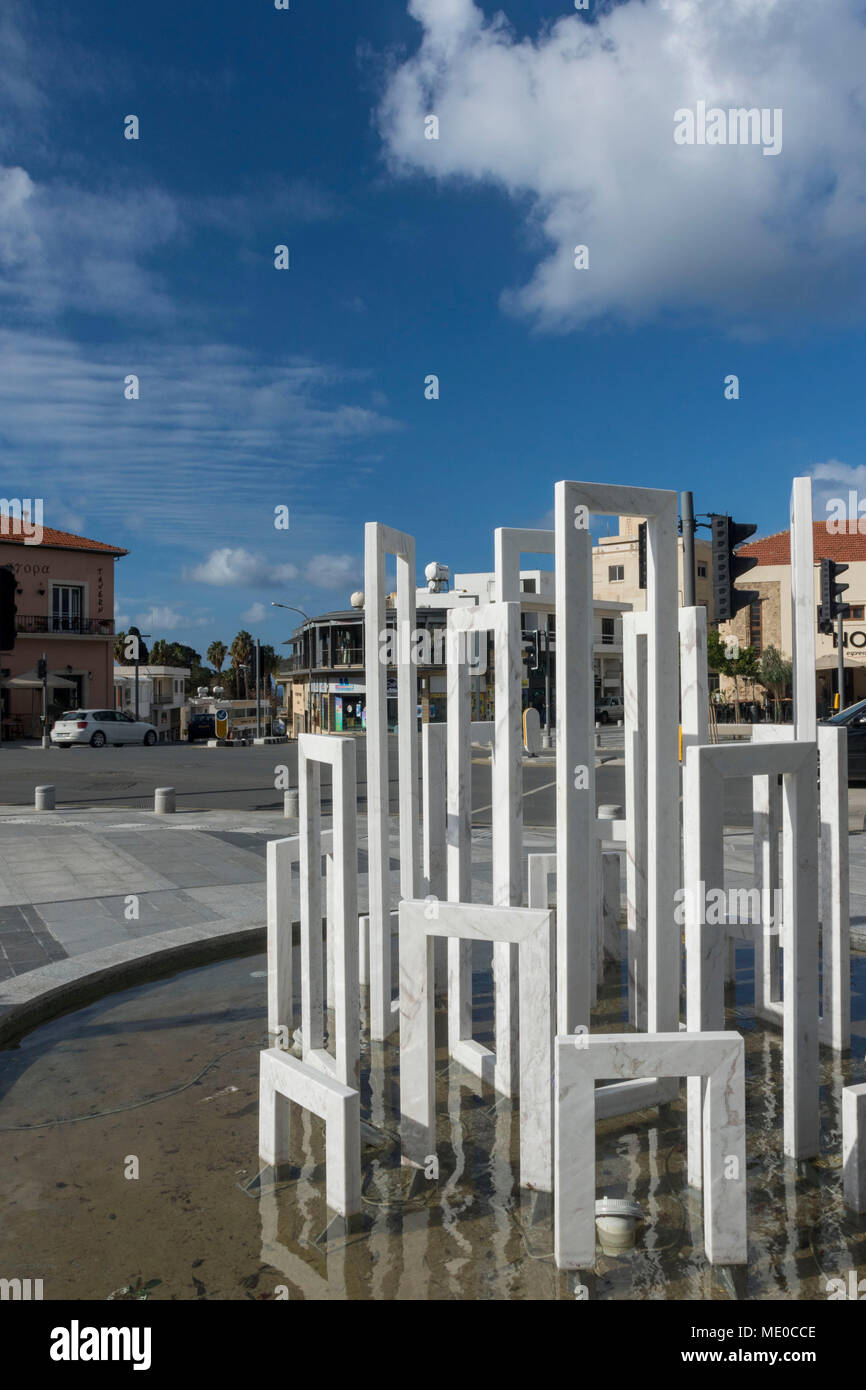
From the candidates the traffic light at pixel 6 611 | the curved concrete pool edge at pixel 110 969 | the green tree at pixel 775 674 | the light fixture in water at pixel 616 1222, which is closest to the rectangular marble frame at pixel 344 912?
the light fixture in water at pixel 616 1222

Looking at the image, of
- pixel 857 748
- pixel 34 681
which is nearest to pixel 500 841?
pixel 857 748

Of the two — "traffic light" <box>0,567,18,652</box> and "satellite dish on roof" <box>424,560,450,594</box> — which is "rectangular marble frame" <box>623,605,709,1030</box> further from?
"satellite dish on roof" <box>424,560,450,594</box>

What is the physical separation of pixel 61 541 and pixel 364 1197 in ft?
160

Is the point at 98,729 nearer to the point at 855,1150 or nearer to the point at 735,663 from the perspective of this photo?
the point at 735,663

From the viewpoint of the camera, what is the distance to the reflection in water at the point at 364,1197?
280 cm

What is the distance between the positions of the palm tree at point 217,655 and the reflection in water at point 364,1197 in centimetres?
9432

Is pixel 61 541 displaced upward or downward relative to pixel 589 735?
upward

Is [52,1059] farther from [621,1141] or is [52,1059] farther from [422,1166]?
[621,1141]

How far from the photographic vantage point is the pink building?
4459 centimetres

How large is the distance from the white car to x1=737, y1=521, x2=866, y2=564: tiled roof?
26630 millimetres

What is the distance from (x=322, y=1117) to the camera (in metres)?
3.34

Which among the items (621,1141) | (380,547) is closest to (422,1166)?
(621,1141)

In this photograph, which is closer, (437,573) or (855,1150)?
(855,1150)

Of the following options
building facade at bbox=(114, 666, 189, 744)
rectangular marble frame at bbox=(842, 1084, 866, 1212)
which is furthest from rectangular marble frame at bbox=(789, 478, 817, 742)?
building facade at bbox=(114, 666, 189, 744)
